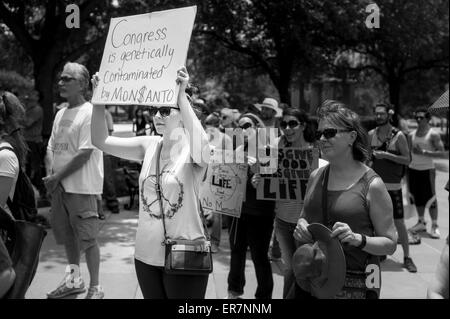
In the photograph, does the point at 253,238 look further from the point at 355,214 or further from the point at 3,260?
the point at 3,260

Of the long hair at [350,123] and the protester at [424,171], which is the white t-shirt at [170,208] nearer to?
the long hair at [350,123]

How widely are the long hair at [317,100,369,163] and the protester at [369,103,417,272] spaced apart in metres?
3.12

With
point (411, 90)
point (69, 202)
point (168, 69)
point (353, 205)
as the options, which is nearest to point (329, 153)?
point (353, 205)

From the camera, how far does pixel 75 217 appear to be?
4430 mm

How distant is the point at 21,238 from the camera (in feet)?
7.64

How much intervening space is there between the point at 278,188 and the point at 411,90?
75.3ft

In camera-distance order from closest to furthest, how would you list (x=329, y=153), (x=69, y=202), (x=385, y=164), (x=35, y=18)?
(x=329, y=153) < (x=69, y=202) < (x=385, y=164) < (x=35, y=18)

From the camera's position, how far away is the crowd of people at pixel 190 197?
2609 mm

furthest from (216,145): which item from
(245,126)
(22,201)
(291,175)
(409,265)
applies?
(22,201)

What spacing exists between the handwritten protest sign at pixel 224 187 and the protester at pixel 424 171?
149 inches

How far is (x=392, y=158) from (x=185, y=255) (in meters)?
3.61

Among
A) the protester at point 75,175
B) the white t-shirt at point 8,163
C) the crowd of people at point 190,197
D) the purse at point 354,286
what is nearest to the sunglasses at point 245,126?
the crowd of people at point 190,197

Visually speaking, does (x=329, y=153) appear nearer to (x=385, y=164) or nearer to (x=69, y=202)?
(x=69, y=202)
